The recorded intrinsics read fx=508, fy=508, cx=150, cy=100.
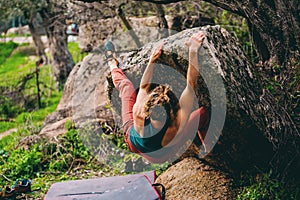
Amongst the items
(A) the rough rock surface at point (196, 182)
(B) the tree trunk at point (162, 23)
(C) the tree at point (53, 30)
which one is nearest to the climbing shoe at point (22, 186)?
(A) the rough rock surface at point (196, 182)

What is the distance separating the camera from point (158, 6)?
8.80 m

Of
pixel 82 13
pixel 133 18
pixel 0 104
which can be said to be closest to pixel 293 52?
pixel 133 18

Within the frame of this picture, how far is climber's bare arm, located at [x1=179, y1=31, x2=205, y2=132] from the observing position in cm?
476

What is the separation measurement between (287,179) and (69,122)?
14.4 feet

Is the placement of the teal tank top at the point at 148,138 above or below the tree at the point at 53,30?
above

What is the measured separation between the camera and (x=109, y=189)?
6.04 meters

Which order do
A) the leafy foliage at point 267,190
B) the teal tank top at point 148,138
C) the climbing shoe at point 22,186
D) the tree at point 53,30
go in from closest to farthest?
the teal tank top at point 148,138 < the leafy foliage at point 267,190 < the climbing shoe at point 22,186 < the tree at point 53,30

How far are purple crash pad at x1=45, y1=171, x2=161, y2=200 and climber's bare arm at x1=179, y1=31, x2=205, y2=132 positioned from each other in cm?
119

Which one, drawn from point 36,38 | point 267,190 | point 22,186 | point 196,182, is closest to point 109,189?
point 196,182

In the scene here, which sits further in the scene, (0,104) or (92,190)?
(0,104)

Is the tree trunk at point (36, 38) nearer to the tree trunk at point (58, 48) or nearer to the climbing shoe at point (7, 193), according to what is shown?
the tree trunk at point (58, 48)

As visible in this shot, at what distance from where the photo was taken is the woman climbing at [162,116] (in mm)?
4809

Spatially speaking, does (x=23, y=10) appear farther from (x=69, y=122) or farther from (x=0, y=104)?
(x=69, y=122)

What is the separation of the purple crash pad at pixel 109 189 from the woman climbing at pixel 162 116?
2.31 ft
